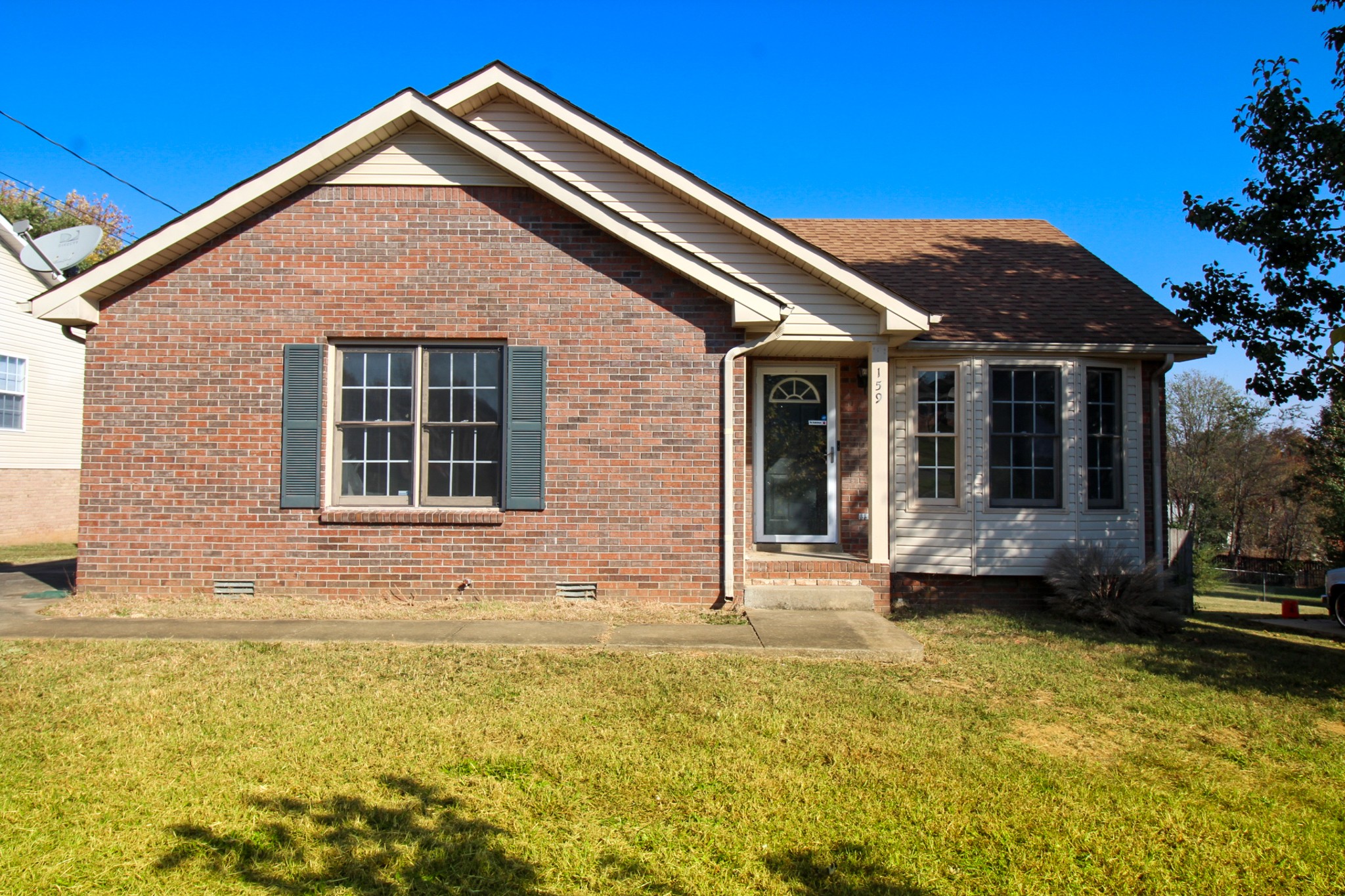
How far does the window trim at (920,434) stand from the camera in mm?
9844

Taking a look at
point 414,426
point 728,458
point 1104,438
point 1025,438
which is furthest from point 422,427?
point 1104,438

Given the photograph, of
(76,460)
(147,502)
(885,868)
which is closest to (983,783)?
(885,868)

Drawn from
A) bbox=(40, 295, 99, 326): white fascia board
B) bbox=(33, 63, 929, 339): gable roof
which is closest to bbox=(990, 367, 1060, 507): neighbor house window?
bbox=(33, 63, 929, 339): gable roof

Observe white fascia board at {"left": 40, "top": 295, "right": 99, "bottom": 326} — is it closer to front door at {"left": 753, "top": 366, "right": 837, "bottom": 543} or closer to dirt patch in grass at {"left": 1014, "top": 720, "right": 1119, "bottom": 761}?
front door at {"left": 753, "top": 366, "right": 837, "bottom": 543}

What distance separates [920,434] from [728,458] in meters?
2.67

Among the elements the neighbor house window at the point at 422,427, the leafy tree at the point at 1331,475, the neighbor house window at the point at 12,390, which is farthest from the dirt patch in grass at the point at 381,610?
the leafy tree at the point at 1331,475

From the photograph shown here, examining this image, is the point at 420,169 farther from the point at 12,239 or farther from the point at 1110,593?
the point at 12,239

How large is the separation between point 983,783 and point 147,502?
814 cm

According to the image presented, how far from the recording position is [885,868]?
3.48 metres

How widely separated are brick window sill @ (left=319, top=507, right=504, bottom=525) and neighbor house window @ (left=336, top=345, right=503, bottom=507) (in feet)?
0.76

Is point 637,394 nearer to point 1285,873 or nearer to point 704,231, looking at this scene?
point 704,231

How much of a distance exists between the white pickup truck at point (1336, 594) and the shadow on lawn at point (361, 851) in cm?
1144

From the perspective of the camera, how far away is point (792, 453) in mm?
10188

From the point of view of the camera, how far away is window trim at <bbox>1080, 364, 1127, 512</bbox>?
9.91m
